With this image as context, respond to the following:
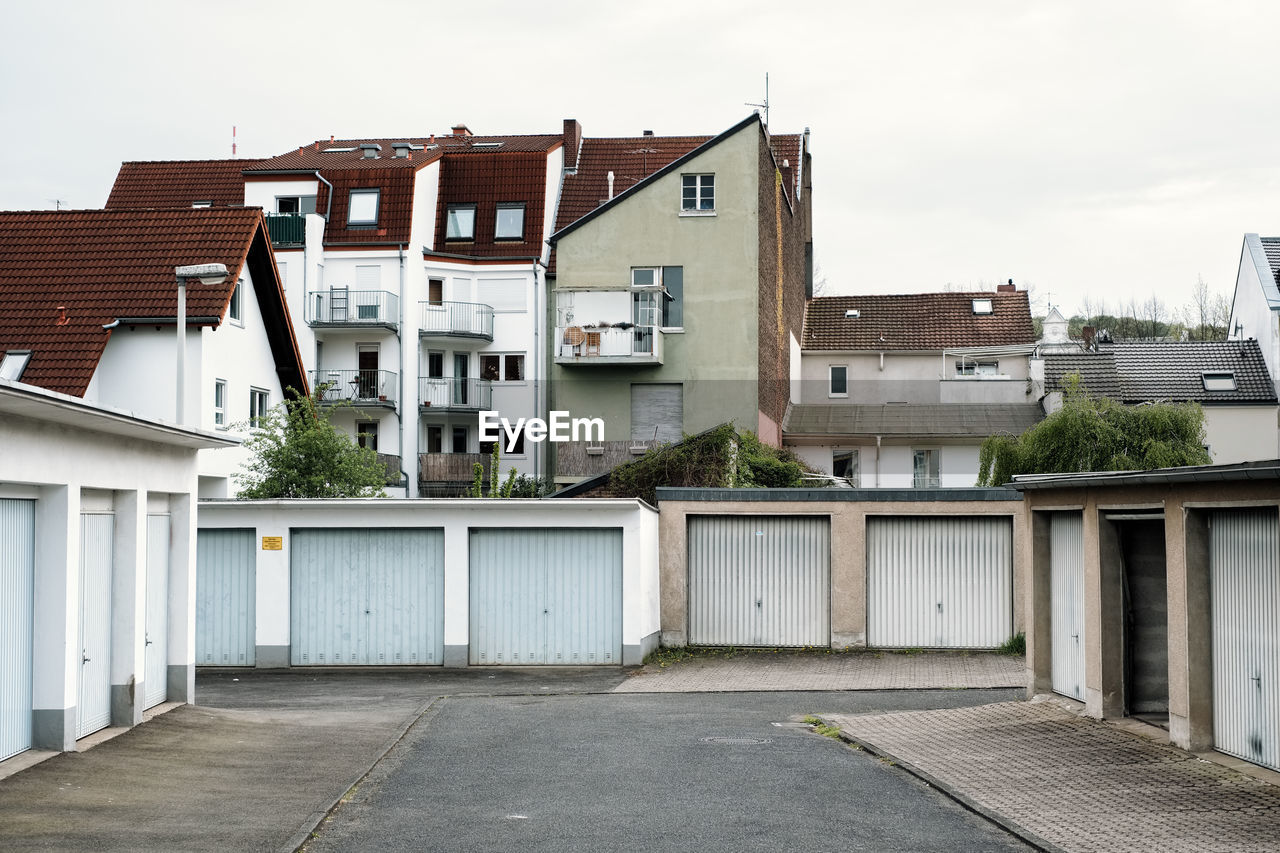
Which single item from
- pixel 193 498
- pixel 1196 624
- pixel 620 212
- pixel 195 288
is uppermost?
pixel 620 212

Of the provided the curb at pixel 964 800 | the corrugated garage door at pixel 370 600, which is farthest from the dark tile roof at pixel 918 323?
the curb at pixel 964 800

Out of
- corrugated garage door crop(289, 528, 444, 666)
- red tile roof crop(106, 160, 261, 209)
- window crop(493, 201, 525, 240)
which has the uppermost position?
red tile roof crop(106, 160, 261, 209)

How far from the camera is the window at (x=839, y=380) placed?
177 feet

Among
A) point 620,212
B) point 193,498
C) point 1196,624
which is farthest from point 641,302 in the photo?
point 1196,624

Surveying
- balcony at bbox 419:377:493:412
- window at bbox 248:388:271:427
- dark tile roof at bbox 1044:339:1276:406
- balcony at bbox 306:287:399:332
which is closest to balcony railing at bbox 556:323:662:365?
balcony at bbox 419:377:493:412

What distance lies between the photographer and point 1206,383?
49188 mm

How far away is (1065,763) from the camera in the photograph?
508 inches

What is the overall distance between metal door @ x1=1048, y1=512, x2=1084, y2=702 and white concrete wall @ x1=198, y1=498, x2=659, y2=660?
768 cm

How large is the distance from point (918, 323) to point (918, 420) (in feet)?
24.8

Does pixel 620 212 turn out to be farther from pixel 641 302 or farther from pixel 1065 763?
pixel 1065 763

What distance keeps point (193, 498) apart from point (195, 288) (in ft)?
52.2

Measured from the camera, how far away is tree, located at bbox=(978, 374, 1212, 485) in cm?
3516

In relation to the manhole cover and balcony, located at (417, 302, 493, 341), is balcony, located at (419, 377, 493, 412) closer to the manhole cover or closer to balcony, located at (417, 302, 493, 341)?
balcony, located at (417, 302, 493, 341)

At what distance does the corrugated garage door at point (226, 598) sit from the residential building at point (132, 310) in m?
7.29
